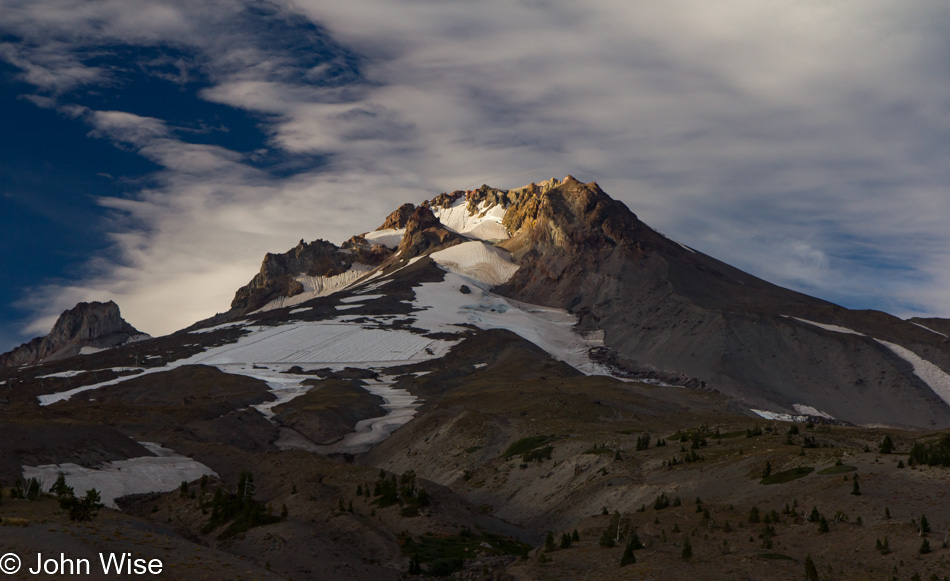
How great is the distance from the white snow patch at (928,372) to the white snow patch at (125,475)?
12445 cm

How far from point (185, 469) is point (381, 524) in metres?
20.6

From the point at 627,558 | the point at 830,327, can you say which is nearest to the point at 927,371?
the point at 830,327

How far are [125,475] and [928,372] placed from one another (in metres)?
137

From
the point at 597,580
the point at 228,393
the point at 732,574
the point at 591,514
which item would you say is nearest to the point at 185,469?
the point at 591,514

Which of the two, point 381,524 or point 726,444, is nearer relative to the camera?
point 381,524

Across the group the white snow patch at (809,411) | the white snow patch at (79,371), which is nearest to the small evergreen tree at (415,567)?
the white snow patch at (809,411)

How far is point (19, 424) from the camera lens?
168 ft

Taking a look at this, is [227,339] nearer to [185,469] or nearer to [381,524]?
[185,469]

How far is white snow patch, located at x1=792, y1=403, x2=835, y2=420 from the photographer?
126 metres

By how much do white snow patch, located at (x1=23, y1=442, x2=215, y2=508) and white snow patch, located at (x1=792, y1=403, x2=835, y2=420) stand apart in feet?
325

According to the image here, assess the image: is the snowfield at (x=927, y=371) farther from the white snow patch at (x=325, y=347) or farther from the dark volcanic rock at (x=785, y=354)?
the white snow patch at (x=325, y=347)

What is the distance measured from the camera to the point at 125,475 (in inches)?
1914

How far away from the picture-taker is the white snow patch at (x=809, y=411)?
126 metres

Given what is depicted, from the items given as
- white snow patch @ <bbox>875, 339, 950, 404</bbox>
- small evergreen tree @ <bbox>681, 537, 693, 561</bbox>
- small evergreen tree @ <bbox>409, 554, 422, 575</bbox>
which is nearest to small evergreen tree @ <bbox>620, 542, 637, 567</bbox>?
small evergreen tree @ <bbox>681, 537, 693, 561</bbox>
